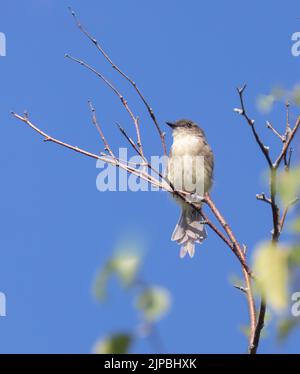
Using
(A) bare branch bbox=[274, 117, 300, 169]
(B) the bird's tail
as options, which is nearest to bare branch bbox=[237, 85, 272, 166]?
(A) bare branch bbox=[274, 117, 300, 169]

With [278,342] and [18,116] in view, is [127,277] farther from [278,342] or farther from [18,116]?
[18,116]

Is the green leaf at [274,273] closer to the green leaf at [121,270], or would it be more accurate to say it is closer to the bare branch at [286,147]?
the green leaf at [121,270]

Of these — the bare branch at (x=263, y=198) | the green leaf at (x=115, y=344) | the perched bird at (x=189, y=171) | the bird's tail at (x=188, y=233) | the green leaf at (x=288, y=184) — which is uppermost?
the perched bird at (x=189, y=171)

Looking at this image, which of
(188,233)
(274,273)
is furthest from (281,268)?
(188,233)

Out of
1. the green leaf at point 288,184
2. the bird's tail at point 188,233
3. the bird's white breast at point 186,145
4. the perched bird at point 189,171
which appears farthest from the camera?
the bird's white breast at point 186,145

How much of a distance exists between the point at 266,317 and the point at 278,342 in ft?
6.53

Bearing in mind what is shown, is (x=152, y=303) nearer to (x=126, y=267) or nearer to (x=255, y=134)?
(x=126, y=267)

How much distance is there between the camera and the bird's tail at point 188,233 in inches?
295

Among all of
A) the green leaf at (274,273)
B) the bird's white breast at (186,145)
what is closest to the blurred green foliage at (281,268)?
the green leaf at (274,273)

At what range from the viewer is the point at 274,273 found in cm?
95
